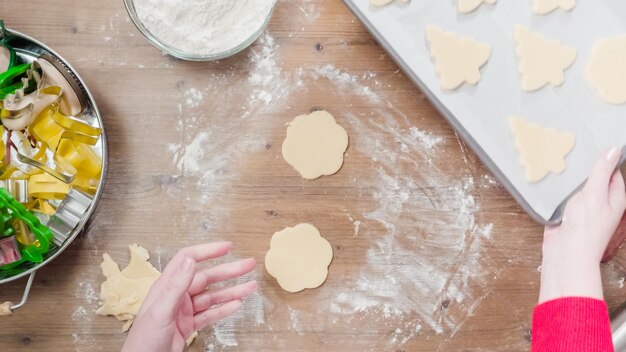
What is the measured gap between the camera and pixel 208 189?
94cm

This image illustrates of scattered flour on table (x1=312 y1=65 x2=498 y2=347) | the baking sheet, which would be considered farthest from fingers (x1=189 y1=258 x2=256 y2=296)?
the baking sheet

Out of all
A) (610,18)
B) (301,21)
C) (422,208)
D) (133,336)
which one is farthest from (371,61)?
(133,336)

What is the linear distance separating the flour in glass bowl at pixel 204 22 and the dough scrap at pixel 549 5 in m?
0.38

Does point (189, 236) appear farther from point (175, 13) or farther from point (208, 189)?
point (175, 13)

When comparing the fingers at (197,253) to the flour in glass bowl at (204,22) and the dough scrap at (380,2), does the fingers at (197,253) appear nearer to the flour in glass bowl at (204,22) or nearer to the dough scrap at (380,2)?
the flour in glass bowl at (204,22)

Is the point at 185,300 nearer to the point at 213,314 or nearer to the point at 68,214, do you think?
the point at 213,314

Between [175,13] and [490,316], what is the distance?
0.65 meters

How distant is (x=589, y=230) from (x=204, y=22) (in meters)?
0.61

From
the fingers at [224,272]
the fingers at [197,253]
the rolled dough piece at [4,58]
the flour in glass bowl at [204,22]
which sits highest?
the flour in glass bowl at [204,22]

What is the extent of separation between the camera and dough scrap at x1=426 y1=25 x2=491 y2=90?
0.86 m

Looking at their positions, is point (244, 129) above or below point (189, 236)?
above

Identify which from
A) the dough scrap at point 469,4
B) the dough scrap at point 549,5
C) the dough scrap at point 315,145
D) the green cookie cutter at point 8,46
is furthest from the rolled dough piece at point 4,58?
the dough scrap at point 549,5

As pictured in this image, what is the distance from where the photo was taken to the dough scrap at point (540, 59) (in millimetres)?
859

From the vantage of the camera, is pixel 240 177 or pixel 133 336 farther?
pixel 240 177
